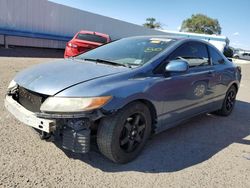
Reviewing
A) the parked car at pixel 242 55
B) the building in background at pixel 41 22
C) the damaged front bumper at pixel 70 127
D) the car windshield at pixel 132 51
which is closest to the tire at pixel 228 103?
the car windshield at pixel 132 51

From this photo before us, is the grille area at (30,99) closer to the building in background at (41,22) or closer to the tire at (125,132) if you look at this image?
the tire at (125,132)

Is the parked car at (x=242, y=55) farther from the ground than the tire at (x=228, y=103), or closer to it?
closer to it

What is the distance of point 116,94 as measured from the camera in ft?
10.3

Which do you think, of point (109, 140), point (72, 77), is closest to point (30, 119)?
point (72, 77)

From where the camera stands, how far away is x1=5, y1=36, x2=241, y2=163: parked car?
2996 mm

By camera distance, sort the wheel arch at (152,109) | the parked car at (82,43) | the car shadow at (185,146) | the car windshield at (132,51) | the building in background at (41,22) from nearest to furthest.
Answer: the car shadow at (185,146) < the wheel arch at (152,109) < the car windshield at (132,51) < the parked car at (82,43) < the building in background at (41,22)

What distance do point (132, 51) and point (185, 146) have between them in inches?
63.5

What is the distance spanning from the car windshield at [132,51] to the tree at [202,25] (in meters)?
85.1

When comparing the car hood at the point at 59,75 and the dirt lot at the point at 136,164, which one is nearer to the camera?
the dirt lot at the point at 136,164

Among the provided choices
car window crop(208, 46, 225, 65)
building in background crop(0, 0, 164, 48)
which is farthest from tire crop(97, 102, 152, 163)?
building in background crop(0, 0, 164, 48)

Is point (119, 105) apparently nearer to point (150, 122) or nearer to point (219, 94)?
point (150, 122)

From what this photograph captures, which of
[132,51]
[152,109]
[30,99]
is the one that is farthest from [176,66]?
[30,99]

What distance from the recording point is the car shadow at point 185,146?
3449 mm

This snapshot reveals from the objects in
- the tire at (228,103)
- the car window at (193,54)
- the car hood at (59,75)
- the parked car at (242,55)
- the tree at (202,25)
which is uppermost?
the tree at (202,25)
